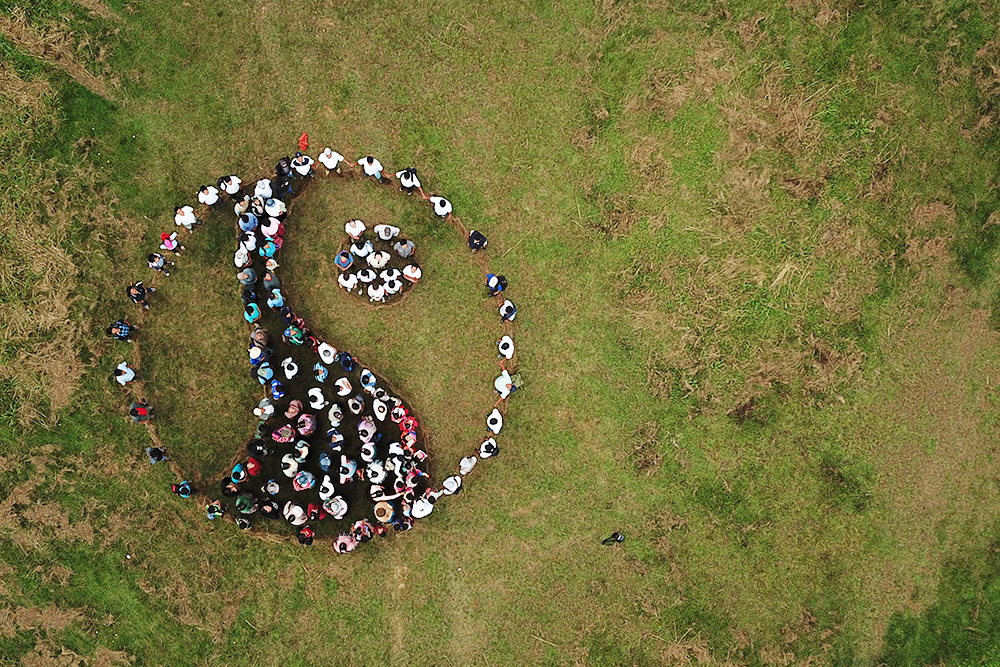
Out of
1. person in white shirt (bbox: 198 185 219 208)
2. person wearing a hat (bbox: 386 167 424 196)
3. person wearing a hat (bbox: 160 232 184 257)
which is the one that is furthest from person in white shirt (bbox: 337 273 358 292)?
person wearing a hat (bbox: 160 232 184 257)

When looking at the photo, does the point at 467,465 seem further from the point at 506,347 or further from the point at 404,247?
the point at 404,247

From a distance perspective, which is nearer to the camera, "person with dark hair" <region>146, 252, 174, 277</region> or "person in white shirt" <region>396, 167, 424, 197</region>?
"person in white shirt" <region>396, 167, 424, 197</region>

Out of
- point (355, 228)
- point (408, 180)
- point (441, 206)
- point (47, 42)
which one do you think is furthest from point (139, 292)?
point (441, 206)

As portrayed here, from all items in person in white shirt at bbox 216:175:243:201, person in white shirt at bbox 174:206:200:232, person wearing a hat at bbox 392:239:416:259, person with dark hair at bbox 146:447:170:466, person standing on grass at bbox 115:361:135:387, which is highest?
person wearing a hat at bbox 392:239:416:259

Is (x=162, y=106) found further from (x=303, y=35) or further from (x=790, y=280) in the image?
(x=790, y=280)

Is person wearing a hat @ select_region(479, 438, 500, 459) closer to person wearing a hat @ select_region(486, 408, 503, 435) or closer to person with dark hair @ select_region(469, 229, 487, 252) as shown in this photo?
person wearing a hat @ select_region(486, 408, 503, 435)

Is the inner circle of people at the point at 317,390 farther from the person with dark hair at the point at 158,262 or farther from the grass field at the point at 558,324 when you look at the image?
the grass field at the point at 558,324
